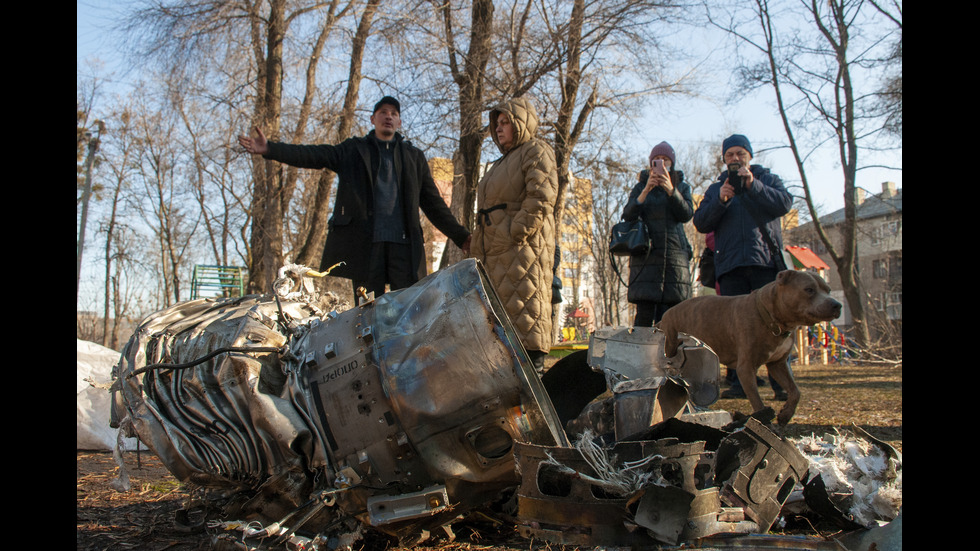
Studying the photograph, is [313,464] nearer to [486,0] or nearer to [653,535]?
[653,535]

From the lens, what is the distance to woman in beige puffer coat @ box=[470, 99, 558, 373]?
4531mm

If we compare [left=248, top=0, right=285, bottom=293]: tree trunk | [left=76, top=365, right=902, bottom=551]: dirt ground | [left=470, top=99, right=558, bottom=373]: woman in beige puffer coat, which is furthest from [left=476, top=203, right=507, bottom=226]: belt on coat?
[left=248, top=0, right=285, bottom=293]: tree trunk

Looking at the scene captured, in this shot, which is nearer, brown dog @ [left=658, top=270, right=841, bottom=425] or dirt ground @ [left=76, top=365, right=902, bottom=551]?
dirt ground @ [left=76, top=365, right=902, bottom=551]

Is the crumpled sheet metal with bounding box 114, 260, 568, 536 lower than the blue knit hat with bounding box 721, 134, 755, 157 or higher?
lower

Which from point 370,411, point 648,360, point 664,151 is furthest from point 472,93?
point 370,411

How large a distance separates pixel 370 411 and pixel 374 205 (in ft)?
8.39

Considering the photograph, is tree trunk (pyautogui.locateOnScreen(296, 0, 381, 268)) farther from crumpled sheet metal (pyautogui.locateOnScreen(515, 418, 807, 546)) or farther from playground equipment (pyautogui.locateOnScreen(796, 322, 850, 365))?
crumpled sheet metal (pyautogui.locateOnScreen(515, 418, 807, 546))

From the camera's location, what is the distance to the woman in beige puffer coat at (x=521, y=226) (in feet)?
14.9

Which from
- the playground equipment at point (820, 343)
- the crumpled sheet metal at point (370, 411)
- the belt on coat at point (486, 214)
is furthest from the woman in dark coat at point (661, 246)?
the playground equipment at point (820, 343)

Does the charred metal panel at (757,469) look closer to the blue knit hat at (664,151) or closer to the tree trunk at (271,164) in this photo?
the blue knit hat at (664,151)

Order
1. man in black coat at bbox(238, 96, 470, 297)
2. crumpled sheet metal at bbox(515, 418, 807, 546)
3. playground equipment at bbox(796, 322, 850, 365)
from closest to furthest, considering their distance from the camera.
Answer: crumpled sheet metal at bbox(515, 418, 807, 546) < man in black coat at bbox(238, 96, 470, 297) < playground equipment at bbox(796, 322, 850, 365)

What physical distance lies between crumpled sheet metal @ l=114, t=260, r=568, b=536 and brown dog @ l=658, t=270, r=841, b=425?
2578mm

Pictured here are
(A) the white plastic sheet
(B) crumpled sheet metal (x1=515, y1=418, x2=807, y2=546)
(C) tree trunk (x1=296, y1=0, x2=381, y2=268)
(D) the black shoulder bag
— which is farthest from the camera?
(C) tree trunk (x1=296, y1=0, x2=381, y2=268)

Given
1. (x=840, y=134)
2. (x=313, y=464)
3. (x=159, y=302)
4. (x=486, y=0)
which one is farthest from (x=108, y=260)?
(x=313, y=464)
